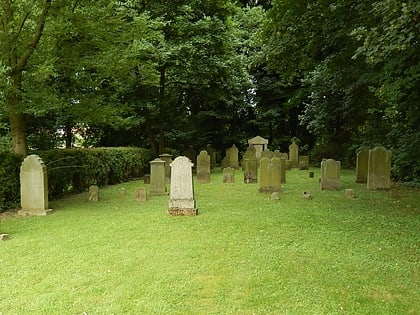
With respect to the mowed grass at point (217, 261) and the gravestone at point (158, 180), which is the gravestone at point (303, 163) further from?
the mowed grass at point (217, 261)

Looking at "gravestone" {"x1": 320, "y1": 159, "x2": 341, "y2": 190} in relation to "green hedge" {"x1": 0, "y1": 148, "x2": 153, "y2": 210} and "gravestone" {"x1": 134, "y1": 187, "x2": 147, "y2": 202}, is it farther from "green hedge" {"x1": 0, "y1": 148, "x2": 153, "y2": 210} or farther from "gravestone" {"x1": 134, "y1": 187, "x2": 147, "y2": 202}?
"green hedge" {"x1": 0, "y1": 148, "x2": 153, "y2": 210}

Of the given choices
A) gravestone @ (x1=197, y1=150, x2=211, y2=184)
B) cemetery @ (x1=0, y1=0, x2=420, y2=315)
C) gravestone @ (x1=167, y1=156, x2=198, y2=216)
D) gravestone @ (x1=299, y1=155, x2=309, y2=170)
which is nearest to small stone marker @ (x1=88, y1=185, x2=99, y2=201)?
cemetery @ (x1=0, y1=0, x2=420, y2=315)

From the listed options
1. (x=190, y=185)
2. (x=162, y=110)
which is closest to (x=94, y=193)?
(x=190, y=185)

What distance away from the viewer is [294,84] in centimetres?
2773

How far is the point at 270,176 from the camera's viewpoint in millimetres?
11844

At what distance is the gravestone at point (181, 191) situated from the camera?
873 cm

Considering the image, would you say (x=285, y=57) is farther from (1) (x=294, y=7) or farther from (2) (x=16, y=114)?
(2) (x=16, y=114)

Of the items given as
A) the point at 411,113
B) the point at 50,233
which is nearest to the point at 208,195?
the point at 50,233

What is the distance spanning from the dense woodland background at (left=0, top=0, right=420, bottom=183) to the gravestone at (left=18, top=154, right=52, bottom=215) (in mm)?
1304

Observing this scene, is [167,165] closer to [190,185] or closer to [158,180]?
[158,180]

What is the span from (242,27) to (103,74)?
53.8 feet

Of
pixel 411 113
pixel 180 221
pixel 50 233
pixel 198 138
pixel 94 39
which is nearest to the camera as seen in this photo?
pixel 50 233

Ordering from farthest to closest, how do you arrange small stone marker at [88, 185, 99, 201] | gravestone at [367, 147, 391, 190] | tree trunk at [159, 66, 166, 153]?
tree trunk at [159, 66, 166, 153] < gravestone at [367, 147, 391, 190] < small stone marker at [88, 185, 99, 201]

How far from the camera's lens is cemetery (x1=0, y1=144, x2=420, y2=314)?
4.44 metres
